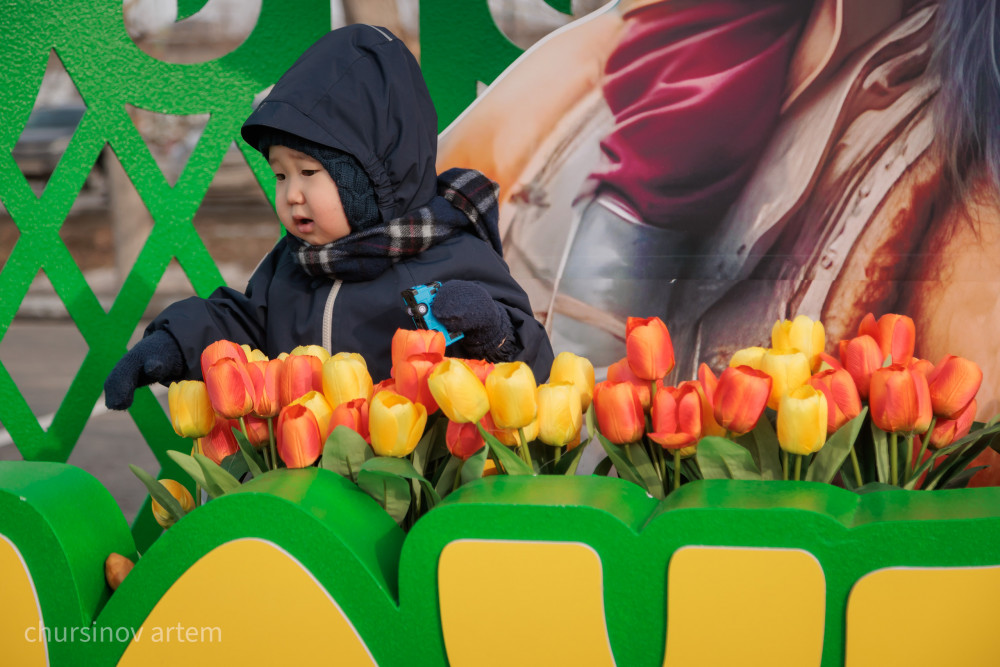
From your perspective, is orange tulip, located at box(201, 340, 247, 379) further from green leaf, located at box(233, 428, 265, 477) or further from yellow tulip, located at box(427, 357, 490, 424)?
yellow tulip, located at box(427, 357, 490, 424)

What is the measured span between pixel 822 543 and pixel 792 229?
1.10 metres

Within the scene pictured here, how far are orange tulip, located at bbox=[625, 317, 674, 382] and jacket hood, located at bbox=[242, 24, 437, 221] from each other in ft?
2.05

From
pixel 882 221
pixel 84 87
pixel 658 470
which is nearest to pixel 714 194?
pixel 882 221

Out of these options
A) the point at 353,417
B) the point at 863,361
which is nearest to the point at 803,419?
the point at 863,361

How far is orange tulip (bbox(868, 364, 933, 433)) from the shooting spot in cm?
75

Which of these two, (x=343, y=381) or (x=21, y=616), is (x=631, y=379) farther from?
(x=21, y=616)

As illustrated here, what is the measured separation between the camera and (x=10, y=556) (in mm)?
776

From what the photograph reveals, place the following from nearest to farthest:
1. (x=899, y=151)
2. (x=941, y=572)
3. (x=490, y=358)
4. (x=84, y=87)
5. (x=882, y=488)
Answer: (x=941, y=572)
(x=882, y=488)
(x=490, y=358)
(x=899, y=151)
(x=84, y=87)

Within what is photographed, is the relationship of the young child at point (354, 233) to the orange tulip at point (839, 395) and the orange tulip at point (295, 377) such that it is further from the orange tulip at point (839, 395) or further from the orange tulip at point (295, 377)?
the orange tulip at point (839, 395)

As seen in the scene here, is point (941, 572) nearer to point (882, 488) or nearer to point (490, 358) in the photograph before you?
point (882, 488)

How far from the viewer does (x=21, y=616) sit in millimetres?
783

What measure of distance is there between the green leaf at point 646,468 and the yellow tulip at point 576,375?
6 cm

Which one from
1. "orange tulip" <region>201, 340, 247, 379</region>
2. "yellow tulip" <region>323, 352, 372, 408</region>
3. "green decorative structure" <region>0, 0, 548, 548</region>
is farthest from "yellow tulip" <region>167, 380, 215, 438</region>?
"green decorative structure" <region>0, 0, 548, 548</region>

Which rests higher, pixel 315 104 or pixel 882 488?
pixel 315 104
